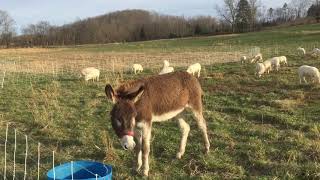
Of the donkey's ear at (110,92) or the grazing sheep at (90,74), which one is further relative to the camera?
the grazing sheep at (90,74)

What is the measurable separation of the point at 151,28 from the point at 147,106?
10885 centimetres

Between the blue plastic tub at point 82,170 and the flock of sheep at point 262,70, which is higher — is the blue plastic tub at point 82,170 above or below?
below

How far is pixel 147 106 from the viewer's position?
23.5 ft

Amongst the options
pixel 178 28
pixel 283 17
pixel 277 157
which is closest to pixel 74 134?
pixel 277 157

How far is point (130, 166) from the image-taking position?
7781 mm

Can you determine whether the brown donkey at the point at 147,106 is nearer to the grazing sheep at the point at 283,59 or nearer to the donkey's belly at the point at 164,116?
the donkey's belly at the point at 164,116

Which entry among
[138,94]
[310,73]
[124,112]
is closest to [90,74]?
[310,73]

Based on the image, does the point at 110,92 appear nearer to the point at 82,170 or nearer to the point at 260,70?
the point at 82,170

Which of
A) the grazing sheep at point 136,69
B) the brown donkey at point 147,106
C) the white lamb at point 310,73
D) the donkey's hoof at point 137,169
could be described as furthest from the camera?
the grazing sheep at point 136,69

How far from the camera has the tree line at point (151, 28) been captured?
326 ft

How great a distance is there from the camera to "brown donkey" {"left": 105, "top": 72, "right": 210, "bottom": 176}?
652cm

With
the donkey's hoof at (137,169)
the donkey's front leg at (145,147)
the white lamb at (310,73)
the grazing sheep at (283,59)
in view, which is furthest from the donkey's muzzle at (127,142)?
the grazing sheep at (283,59)

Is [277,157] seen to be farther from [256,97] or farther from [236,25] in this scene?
[236,25]

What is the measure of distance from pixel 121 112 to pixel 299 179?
9.58 feet
